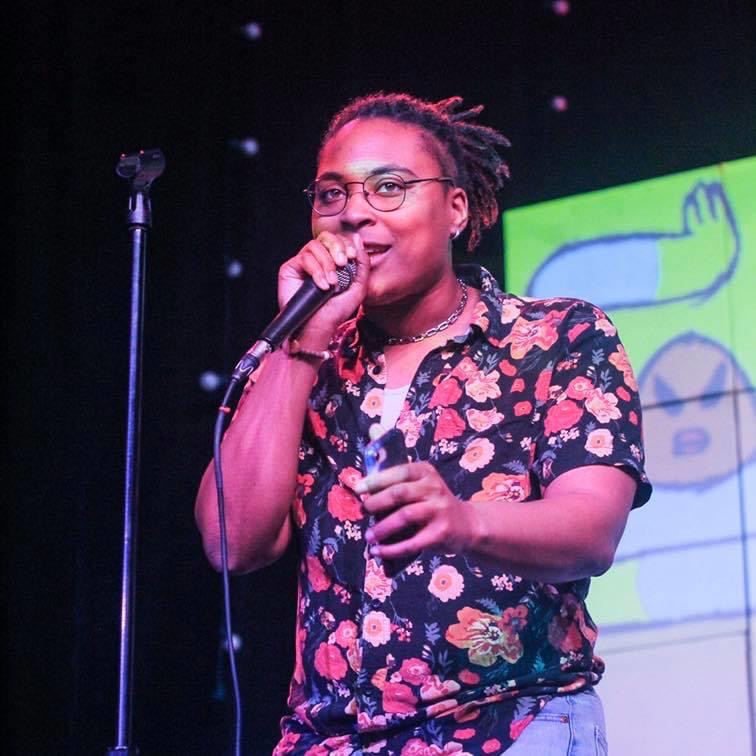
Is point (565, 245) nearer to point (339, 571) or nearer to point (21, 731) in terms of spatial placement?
point (339, 571)

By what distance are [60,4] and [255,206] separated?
74 cm

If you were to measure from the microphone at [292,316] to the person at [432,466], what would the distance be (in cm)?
2

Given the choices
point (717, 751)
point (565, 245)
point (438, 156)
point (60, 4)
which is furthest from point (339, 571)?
point (60, 4)

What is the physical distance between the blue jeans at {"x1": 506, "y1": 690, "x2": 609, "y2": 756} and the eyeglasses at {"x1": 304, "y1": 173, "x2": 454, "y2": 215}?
92cm

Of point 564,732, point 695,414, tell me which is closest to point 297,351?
point 564,732

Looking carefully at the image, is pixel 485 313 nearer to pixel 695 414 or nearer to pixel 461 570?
pixel 461 570

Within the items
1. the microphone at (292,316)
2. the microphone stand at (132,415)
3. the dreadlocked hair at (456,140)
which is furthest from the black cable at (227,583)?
the dreadlocked hair at (456,140)

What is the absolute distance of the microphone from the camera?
1687 millimetres

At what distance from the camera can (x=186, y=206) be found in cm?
324

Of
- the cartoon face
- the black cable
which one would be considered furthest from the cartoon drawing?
the black cable

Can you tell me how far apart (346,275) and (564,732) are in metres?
0.83

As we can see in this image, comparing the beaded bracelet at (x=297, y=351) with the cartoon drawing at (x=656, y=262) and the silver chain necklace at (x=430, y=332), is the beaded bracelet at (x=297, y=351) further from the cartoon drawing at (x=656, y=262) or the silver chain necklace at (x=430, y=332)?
the cartoon drawing at (x=656, y=262)

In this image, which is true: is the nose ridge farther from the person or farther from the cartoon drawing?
the cartoon drawing

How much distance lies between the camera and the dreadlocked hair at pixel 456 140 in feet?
7.61
